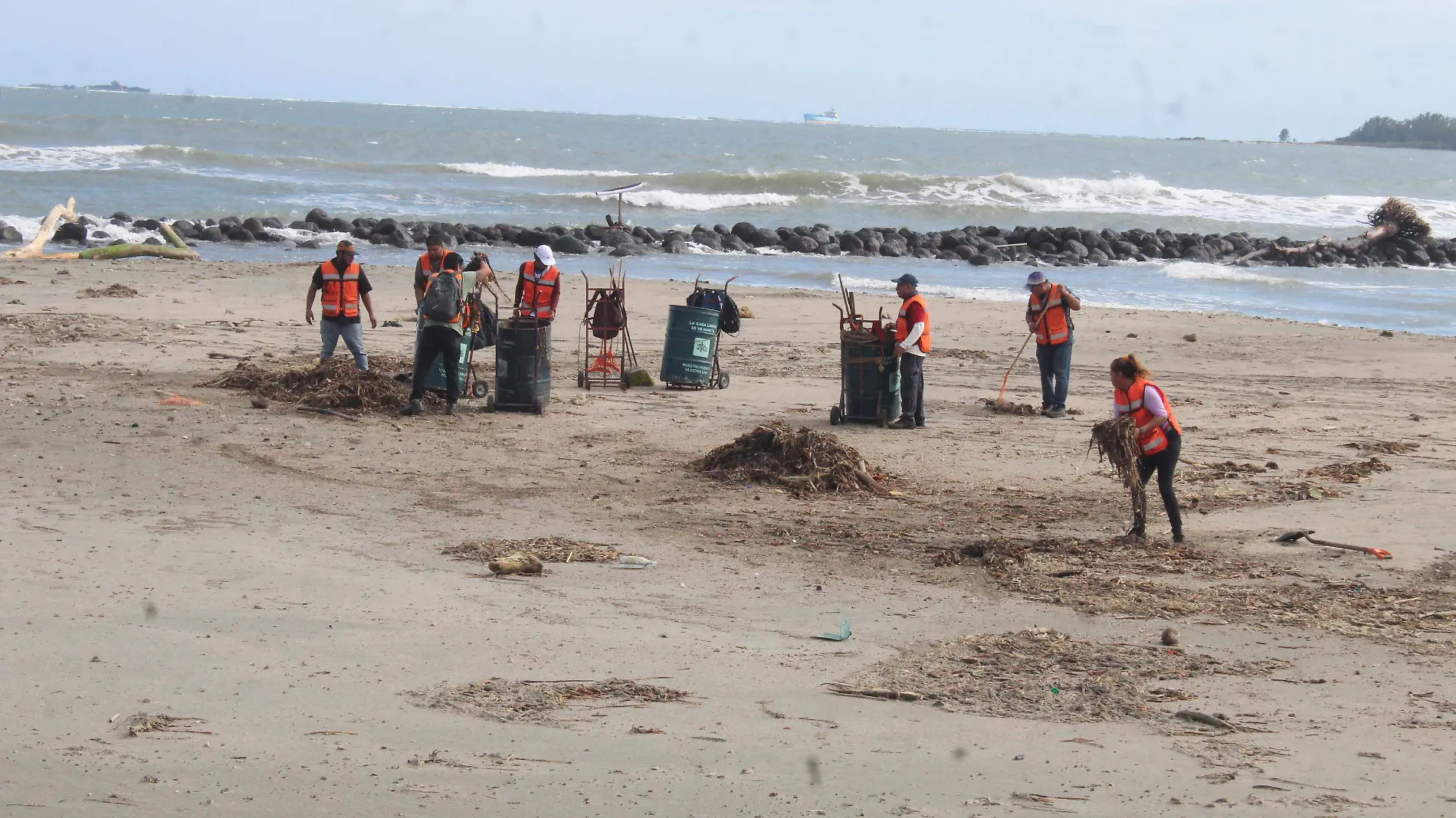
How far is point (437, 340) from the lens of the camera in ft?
39.6

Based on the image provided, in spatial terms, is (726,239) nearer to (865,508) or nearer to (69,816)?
(865,508)

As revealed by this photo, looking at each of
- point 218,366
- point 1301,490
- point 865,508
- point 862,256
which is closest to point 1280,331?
point 1301,490

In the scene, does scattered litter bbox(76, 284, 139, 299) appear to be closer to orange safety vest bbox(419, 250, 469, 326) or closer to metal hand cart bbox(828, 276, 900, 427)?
orange safety vest bbox(419, 250, 469, 326)

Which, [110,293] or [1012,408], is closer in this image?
[1012,408]

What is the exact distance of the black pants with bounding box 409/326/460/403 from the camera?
12023 millimetres

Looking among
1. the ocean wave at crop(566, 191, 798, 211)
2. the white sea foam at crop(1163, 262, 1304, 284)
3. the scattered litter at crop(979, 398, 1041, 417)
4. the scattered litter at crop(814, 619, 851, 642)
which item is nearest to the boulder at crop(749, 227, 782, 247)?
the white sea foam at crop(1163, 262, 1304, 284)

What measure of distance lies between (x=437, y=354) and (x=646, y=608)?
5981mm

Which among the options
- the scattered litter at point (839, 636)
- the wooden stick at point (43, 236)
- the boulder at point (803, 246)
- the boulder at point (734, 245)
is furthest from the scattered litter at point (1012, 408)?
the boulder at point (803, 246)

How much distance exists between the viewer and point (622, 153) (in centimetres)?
6906

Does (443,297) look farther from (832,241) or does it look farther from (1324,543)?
(832,241)

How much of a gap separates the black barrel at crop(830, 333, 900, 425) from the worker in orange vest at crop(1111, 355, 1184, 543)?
4045 millimetres

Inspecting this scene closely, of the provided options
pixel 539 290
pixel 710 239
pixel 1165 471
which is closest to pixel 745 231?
pixel 710 239

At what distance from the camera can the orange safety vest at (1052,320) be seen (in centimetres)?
1328

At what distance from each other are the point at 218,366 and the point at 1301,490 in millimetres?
10094
